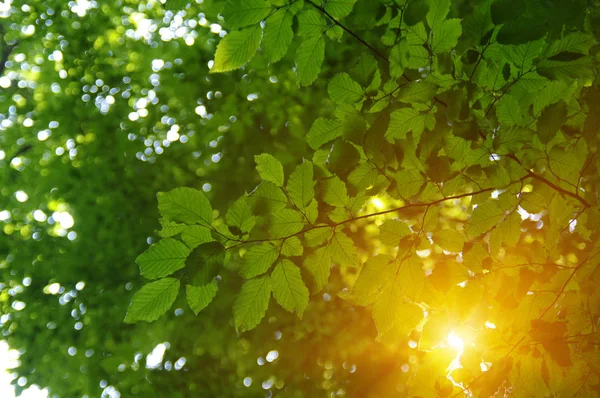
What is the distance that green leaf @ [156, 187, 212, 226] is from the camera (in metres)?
0.98

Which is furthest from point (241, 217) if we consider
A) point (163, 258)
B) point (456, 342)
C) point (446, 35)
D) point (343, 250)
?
point (456, 342)

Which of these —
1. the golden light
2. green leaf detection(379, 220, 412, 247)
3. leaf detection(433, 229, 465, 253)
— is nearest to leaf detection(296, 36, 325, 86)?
green leaf detection(379, 220, 412, 247)

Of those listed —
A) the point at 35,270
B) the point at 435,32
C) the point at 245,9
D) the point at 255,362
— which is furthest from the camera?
the point at 35,270

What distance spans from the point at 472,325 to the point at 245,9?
45.0 inches

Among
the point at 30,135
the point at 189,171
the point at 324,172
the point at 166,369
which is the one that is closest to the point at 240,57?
the point at 324,172

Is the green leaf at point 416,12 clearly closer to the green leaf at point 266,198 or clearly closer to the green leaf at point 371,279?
the green leaf at point 266,198

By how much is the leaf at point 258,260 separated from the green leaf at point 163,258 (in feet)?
0.46

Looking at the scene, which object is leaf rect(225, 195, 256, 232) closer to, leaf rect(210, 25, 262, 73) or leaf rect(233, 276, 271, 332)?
leaf rect(233, 276, 271, 332)

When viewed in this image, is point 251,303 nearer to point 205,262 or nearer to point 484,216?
point 205,262

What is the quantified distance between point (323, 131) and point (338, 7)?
1.11 feet

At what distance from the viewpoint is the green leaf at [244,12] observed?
0.90 metres

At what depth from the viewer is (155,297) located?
1009 millimetres

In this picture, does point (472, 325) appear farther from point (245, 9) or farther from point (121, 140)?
point (121, 140)

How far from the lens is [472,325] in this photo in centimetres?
143
